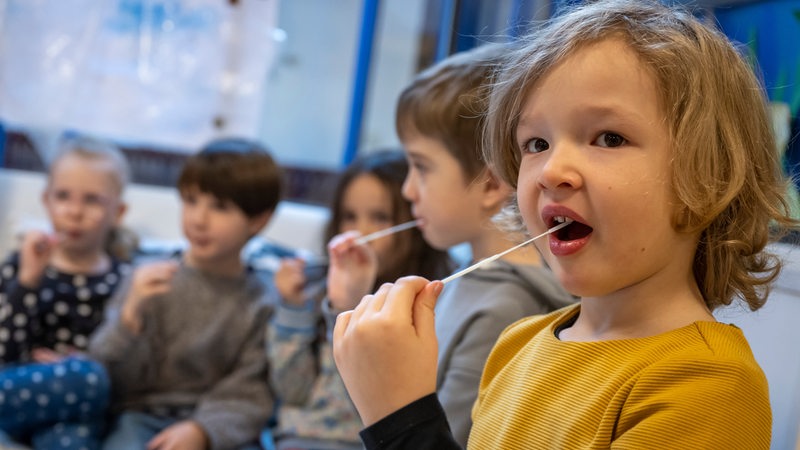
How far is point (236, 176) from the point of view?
67.5 inches

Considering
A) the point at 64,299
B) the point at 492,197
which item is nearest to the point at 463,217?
the point at 492,197

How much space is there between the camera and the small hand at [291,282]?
157 cm

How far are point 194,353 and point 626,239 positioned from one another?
121 centimetres

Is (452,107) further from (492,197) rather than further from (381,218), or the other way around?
(381,218)

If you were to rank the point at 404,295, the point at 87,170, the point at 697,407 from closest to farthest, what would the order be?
the point at 697,407 < the point at 404,295 < the point at 87,170

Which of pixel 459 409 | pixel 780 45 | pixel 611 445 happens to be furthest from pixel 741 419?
pixel 780 45

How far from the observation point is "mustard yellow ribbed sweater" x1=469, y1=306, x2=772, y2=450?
548mm

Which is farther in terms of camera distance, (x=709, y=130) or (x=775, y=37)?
(x=775, y=37)

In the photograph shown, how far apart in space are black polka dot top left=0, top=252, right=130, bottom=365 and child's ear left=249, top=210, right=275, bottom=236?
1.13 feet

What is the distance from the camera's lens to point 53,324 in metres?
1.75

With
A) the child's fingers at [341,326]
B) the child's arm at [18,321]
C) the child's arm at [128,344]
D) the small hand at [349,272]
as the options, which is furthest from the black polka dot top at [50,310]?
the child's fingers at [341,326]

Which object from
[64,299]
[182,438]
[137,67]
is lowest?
[182,438]

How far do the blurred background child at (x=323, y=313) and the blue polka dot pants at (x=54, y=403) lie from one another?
32 centimetres

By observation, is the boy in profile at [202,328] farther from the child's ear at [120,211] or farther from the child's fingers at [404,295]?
the child's fingers at [404,295]
